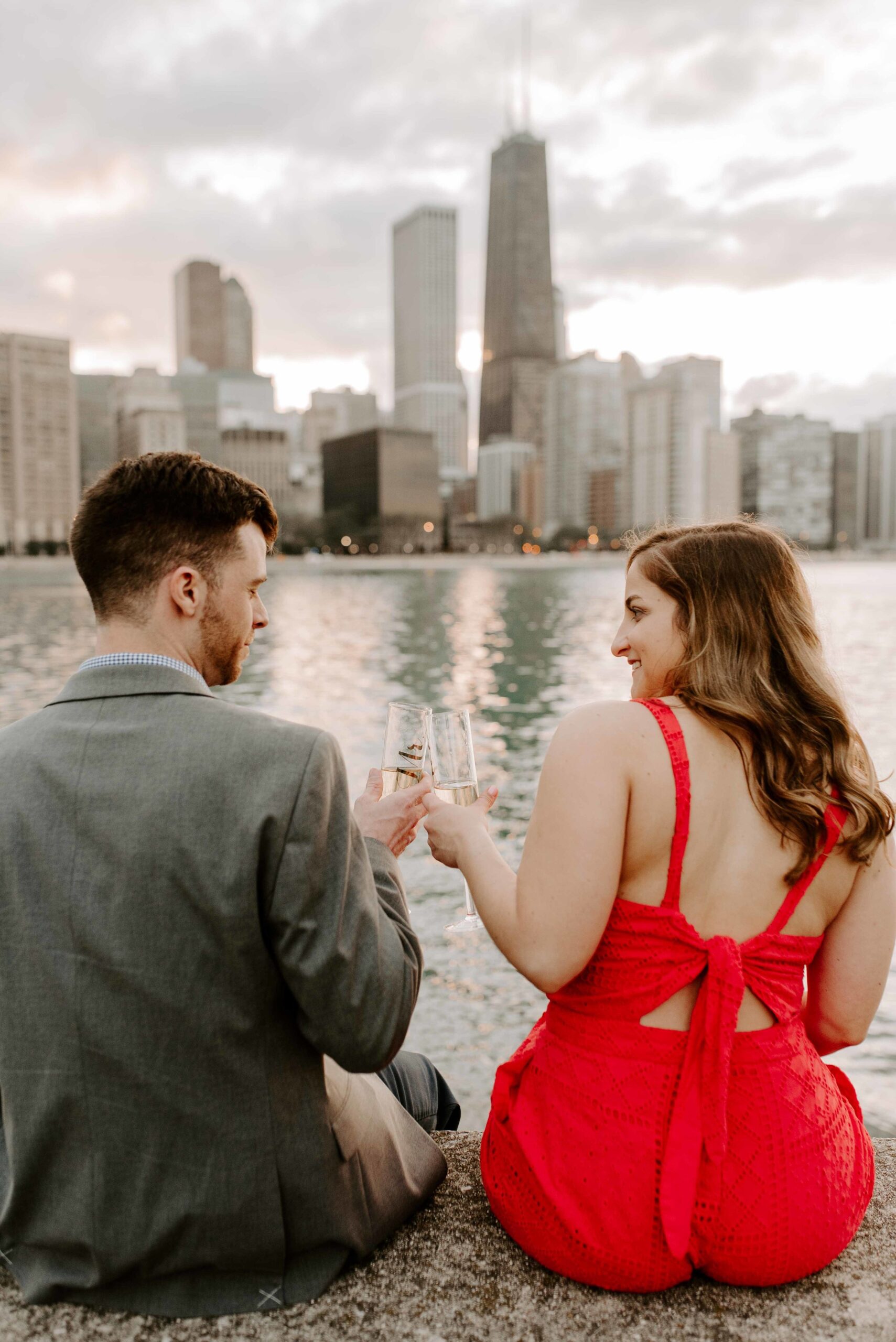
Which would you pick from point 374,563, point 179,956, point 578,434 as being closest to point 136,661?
point 179,956

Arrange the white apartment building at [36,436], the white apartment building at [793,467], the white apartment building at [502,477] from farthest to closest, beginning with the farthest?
1. the white apartment building at [502,477]
2. the white apartment building at [793,467]
3. the white apartment building at [36,436]

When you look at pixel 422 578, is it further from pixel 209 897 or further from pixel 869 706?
pixel 209 897

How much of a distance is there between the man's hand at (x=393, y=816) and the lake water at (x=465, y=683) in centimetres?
56

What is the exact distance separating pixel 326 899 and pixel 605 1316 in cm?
91

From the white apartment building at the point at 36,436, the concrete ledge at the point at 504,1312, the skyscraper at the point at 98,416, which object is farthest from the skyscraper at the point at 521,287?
the concrete ledge at the point at 504,1312

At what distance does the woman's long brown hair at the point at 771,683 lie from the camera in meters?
1.78

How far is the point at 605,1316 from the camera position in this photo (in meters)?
1.80

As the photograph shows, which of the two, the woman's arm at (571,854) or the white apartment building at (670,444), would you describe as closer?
the woman's arm at (571,854)

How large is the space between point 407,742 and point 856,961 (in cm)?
98

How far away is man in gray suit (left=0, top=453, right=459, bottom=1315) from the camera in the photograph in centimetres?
155

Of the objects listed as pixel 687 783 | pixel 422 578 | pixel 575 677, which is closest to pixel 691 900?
pixel 687 783

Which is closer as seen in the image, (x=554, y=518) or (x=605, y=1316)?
(x=605, y=1316)

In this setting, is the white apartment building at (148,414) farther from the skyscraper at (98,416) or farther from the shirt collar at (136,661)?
the shirt collar at (136,661)

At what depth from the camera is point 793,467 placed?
153625 mm
